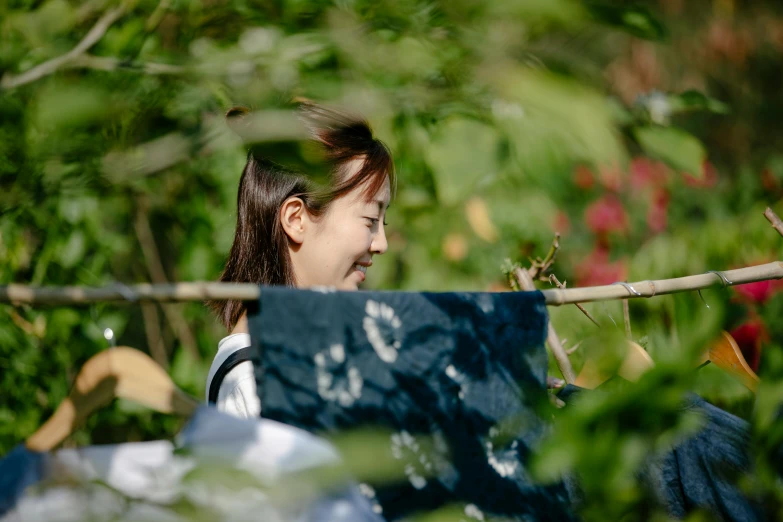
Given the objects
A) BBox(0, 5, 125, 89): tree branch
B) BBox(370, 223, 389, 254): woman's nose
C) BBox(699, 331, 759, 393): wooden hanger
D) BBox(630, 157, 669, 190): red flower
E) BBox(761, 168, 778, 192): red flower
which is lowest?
BBox(630, 157, 669, 190): red flower

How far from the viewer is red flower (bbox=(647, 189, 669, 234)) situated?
421cm

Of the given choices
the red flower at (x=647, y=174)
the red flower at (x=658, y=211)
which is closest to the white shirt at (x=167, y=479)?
the red flower at (x=647, y=174)

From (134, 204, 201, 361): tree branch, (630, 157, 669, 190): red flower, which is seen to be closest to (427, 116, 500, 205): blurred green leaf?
(134, 204, 201, 361): tree branch

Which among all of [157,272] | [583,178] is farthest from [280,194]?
[583,178]

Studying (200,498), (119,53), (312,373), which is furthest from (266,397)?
(119,53)

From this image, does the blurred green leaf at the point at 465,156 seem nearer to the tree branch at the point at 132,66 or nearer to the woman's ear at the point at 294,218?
the tree branch at the point at 132,66

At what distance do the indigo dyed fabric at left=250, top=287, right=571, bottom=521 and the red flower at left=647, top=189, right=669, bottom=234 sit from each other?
137 inches

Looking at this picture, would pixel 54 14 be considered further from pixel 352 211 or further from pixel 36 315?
pixel 36 315

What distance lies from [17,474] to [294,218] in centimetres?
79

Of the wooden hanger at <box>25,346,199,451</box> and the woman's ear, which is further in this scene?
the woman's ear

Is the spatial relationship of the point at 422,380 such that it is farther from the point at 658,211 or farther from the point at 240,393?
the point at 658,211

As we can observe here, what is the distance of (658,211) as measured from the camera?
424 cm

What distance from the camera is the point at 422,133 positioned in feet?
5.43

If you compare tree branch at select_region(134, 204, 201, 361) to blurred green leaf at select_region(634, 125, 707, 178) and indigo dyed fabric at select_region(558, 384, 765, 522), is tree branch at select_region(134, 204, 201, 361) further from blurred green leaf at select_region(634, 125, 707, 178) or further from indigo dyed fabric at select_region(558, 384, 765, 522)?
blurred green leaf at select_region(634, 125, 707, 178)
